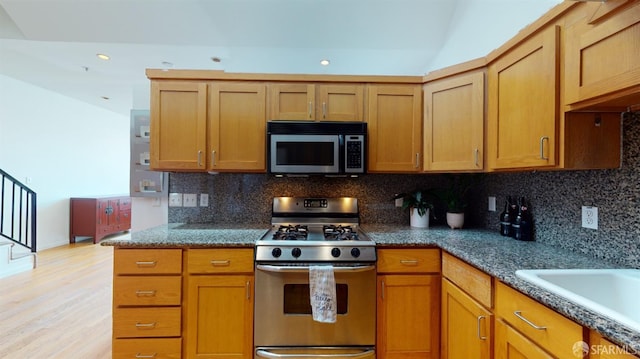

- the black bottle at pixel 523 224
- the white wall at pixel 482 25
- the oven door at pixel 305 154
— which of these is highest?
the white wall at pixel 482 25

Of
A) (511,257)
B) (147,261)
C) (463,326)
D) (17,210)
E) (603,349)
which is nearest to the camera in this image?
(603,349)

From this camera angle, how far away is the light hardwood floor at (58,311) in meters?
2.22

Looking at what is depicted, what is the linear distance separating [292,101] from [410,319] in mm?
1744

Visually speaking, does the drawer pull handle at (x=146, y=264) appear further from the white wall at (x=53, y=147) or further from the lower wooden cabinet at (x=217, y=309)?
the white wall at (x=53, y=147)

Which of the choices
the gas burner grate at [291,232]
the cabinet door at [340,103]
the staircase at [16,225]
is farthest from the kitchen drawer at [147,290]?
the staircase at [16,225]

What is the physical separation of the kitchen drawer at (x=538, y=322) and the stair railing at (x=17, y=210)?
5.71 m

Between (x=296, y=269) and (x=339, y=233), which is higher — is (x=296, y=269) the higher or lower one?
the lower one

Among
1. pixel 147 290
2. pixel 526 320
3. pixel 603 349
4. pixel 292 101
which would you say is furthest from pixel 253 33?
pixel 603 349

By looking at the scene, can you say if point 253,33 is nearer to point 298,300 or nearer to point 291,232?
point 291,232

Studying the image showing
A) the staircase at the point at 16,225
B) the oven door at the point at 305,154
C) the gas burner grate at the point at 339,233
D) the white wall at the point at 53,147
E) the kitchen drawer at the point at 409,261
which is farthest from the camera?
the white wall at the point at 53,147

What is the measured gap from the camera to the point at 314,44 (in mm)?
3041

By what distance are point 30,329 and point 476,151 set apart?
12.6 ft

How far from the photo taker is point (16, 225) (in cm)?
460

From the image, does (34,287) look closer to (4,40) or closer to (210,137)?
(4,40)
